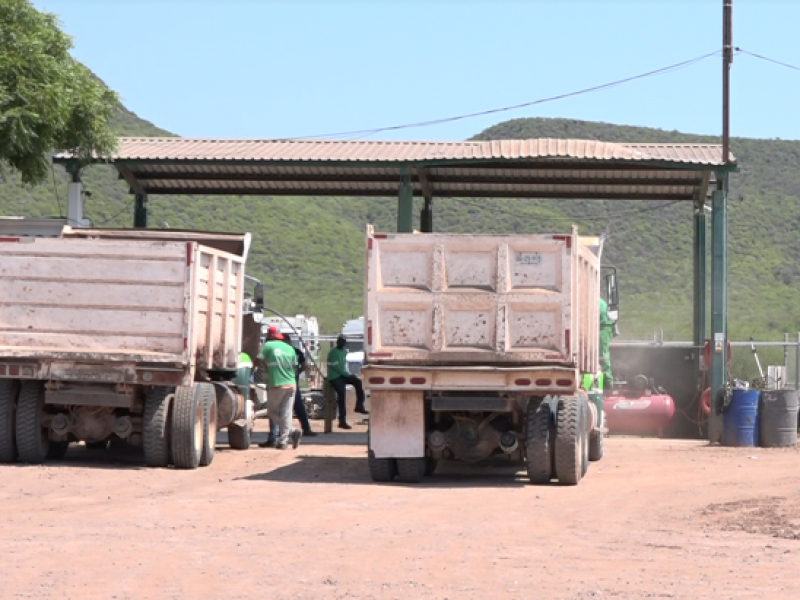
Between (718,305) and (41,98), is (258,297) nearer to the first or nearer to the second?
(41,98)

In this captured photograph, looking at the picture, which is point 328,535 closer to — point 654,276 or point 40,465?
point 40,465

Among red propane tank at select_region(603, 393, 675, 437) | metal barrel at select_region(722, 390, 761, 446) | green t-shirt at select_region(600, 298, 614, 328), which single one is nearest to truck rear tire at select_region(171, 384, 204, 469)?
green t-shirt at select_region(600, 298, 614, 328)

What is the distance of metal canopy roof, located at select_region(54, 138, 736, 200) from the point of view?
24359mm

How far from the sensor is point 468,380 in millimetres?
16266

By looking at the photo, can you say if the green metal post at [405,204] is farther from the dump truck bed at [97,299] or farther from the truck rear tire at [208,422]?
the dump truck bed at [97,299]

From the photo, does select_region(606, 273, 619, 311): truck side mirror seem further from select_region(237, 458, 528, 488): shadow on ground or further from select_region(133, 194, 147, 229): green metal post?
select_region(133, 194, 147, 229): green metal post

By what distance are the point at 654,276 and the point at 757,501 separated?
2284 inches

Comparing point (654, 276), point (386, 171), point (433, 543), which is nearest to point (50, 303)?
point (433, 543)

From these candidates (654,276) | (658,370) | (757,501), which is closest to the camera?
(757,501)

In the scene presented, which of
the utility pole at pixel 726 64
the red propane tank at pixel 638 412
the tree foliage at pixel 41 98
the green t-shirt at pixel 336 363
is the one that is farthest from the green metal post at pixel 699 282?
the tree foliage at pixel 41 98

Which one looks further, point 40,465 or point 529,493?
point 40,465

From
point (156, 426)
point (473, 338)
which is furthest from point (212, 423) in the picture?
point (473, 338)

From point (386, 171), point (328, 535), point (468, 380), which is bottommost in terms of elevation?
point (328, 535)

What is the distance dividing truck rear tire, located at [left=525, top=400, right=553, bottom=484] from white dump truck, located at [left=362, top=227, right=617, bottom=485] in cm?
1
